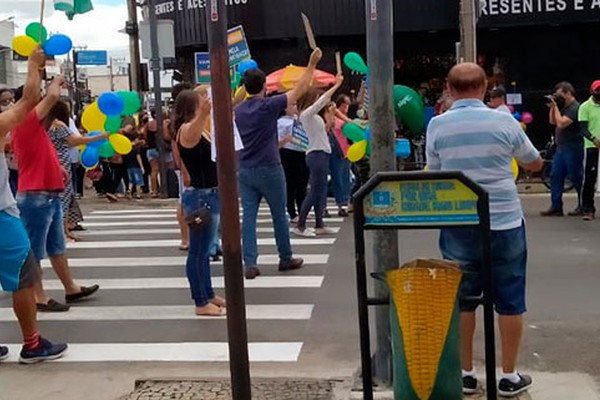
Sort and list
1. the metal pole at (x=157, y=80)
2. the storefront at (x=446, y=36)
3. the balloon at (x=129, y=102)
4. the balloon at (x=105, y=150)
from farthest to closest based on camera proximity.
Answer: the storefront at (x=446, y=36) < the metal pole at (x=157, y=80) < the balloon at (x=105, y=150) < the balloon at (x=129, y=102)

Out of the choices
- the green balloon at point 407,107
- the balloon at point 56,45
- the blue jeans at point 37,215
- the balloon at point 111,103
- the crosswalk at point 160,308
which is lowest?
the crosswalk at point 160,308

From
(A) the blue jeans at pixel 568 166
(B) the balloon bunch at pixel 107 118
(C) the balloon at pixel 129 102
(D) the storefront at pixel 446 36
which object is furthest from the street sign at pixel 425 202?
(D) the storefront at pixel 446 36

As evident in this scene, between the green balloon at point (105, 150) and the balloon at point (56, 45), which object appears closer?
the balloon at point (56, 45)

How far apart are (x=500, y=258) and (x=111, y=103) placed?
5800 mm

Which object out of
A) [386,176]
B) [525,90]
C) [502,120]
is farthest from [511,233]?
[525,90]

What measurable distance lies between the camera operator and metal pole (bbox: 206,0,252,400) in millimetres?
8026

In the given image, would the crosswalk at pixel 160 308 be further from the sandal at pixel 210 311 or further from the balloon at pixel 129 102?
the balloon at pixel 129 102

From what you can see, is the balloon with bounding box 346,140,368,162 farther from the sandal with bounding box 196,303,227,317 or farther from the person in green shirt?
the sandal with bounding box 196,303,227,317

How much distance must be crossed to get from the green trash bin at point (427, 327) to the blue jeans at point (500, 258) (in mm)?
508

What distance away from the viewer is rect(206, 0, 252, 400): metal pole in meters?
3.84

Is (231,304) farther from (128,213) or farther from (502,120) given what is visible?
(128,213)

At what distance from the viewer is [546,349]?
559 centimetres

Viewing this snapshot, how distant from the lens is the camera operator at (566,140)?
11.0 meters

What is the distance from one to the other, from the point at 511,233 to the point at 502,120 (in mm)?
604
